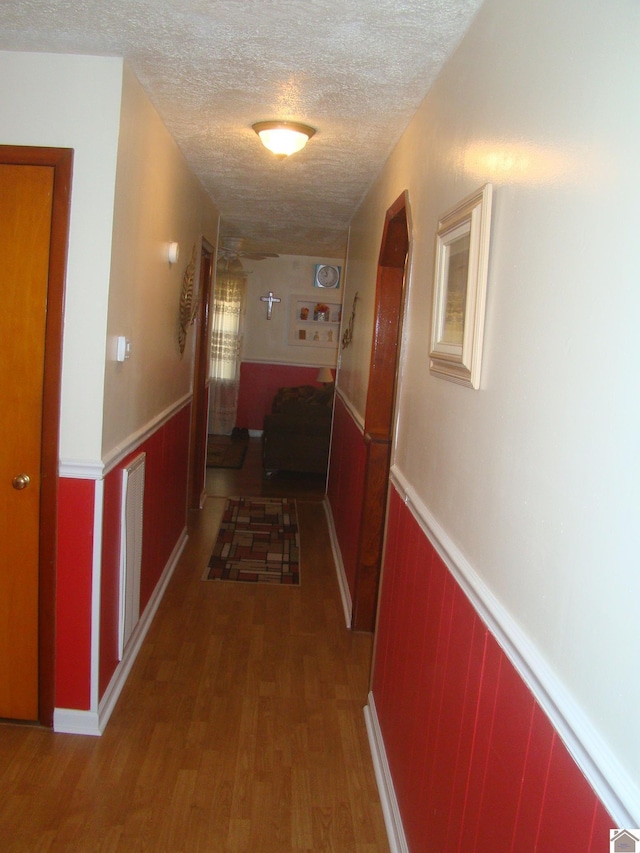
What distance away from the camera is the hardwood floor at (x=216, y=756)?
2.22m

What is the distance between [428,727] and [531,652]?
33.0 inches

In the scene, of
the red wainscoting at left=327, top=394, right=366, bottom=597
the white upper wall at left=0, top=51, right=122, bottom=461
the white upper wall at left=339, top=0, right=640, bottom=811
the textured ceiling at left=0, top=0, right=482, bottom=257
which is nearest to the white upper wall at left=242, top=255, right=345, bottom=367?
the red wainscoting at left=327, top=394, right=366, bottom=597

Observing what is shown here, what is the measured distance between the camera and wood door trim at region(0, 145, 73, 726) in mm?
2424

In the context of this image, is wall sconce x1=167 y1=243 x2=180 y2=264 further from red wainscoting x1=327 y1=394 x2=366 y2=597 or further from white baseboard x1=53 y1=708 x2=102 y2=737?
white baseboard x1=53 y1=708 x2=102 y2=737

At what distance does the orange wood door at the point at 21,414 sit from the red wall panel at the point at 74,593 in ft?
0.30

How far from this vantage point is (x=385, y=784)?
95.6 inches

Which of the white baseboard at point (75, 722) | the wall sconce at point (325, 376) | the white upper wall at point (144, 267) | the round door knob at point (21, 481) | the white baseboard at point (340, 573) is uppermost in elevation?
the white upper wall at point (144, 267)

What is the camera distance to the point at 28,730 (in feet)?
8.78

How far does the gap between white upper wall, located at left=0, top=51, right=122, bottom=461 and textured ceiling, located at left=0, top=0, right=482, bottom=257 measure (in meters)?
0.07

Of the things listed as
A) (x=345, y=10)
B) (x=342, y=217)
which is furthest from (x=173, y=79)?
(x=342, y=217)

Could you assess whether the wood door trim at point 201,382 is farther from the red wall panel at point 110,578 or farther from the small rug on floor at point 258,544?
the red wall panel at point 110,578

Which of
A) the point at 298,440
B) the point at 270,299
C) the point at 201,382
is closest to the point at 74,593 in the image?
the point at 201,382

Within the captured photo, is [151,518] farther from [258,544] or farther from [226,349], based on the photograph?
[226,349]

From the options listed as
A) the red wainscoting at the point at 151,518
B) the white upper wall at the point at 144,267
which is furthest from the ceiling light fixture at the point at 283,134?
the red wainscoting at the point at 151,518
